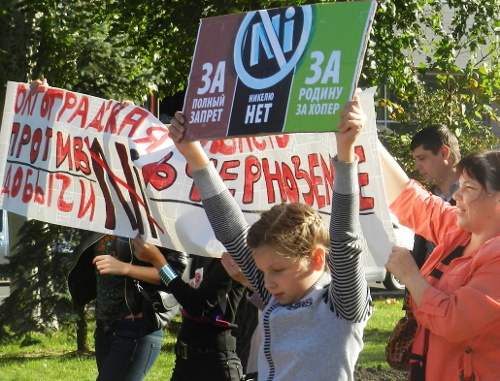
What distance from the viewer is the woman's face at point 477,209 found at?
326 cm

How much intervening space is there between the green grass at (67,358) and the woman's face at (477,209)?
5.27m

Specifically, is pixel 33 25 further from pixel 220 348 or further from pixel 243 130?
pixel 243 130

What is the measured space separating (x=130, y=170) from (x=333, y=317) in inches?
83.8

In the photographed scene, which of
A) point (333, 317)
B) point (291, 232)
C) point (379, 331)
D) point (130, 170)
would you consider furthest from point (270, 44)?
point (379, 331)

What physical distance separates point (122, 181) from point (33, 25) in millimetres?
6103

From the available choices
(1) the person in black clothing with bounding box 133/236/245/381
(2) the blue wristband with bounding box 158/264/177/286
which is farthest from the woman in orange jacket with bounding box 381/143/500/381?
(2) the blue wristband with bounding box 158/264/177/286

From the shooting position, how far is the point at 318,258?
10.1ft

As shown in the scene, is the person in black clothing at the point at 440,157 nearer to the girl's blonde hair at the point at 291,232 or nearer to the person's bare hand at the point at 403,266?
the person's bare hand at the point at 403,266

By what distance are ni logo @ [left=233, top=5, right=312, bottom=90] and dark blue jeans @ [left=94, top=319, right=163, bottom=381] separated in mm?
1881

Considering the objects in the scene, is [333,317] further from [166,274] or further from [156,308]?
[156,308]

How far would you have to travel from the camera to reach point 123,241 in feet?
16.4

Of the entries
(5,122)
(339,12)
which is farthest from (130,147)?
(339,12)

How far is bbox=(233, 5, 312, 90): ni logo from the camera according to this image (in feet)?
10.8

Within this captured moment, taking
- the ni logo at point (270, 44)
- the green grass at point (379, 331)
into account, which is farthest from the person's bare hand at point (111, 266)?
the green grass at point (379, 331)
